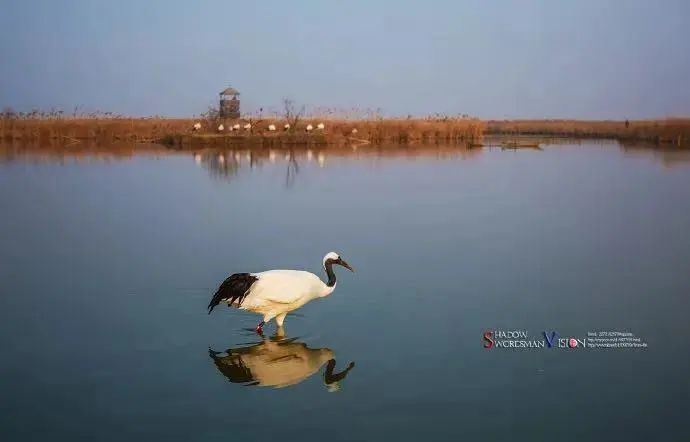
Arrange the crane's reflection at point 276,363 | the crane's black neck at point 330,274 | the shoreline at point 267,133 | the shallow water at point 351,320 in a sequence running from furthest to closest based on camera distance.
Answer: the shoreline at point 267,133 → the crane's black neck at point 330,274 → the crane's reflection at point 276,363 → the shallow water at point 351,320

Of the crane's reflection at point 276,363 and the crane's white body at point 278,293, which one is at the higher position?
the crane's white body at point 278,293

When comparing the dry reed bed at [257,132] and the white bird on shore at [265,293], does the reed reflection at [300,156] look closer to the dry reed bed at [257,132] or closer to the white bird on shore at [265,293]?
the dry reed bed at [257,132]

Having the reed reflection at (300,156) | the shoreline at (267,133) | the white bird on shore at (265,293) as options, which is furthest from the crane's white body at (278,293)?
the shoreline at (267,133)

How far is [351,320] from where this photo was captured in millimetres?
7438

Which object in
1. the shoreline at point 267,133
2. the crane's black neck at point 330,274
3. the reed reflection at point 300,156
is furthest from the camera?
the shoreline at point 267,133

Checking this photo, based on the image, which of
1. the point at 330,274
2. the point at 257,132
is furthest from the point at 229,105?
the point at 330,274

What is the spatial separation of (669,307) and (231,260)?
15.9 feet

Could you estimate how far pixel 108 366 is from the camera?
6.23m

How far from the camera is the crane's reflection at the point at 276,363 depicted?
6.06 m

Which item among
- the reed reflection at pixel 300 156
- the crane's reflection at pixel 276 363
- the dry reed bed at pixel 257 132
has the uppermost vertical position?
the dry reed bed at pixel 257 132

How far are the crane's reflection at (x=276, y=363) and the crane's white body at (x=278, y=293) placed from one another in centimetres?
29

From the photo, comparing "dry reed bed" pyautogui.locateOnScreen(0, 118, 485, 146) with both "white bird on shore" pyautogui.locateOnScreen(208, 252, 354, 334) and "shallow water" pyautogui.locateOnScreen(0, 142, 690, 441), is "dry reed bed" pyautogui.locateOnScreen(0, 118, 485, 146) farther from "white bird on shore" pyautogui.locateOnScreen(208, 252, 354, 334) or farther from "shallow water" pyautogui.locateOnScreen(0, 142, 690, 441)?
"white bird on shore" pyautogui.locateOnScreen(208, 252, 354, 334)

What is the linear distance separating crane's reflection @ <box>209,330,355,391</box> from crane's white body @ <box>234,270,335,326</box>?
0.29 m

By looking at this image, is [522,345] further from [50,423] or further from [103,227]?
[103,227]
